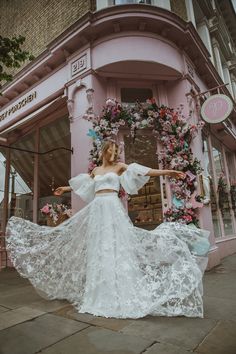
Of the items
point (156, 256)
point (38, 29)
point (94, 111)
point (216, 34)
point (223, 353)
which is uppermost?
point (216, 34)

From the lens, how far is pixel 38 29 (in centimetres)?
870

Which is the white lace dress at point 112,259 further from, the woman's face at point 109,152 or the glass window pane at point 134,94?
the glass window pane at point 134,94

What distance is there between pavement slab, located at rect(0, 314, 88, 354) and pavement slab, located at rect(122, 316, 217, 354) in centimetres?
58

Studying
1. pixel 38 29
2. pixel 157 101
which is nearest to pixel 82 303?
pixel 157 101

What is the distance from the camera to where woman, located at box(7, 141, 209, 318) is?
119 inches

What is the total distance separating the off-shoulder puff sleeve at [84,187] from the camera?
4.08 m

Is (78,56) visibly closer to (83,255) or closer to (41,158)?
(41,158)

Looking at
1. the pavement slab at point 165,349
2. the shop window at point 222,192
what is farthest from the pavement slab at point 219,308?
the shop window at point 222,192

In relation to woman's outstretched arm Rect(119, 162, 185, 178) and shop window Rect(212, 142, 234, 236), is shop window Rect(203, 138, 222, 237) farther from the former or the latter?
woman's outstretched arm Rect(119, 162, 185, 178)

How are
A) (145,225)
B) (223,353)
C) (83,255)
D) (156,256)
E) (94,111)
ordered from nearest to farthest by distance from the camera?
(223,353) → (156,256) → (83,255) → (94,111) → (145,225)

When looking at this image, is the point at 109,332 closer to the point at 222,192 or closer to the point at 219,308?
the point at 219,308

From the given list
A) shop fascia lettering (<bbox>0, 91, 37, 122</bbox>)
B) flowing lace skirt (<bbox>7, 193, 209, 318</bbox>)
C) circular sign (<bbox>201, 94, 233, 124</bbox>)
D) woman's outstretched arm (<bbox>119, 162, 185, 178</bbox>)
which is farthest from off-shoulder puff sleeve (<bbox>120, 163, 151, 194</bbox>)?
shop fascia lettering (<bbox>0, 91, 37, 122</bbox>)

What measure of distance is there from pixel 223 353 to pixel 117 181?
228 centimetres

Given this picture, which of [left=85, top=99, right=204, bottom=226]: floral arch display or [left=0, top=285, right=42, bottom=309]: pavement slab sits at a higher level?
[left=85, top=99, right=204, bottom=226]: floral arch display
